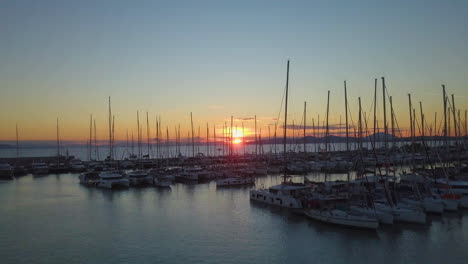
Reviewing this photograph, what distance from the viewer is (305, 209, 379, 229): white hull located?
2698 cm

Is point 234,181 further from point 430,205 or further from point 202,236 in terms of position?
point 430,205

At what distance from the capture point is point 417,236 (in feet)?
84.8

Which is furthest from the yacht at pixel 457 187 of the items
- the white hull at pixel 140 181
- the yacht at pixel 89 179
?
the yacht at pixel 89 179

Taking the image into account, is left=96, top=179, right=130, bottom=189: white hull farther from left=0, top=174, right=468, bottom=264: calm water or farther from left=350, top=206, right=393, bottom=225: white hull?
left=350, top=206, right=393, bottom=225: white hull

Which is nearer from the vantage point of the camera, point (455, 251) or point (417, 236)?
point (455, 251)

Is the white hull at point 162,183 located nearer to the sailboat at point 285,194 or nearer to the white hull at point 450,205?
the sailboat at point 285,194

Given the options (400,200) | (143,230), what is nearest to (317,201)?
(400,200)

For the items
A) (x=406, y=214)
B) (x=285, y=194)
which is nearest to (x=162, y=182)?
(x=285, y=194)

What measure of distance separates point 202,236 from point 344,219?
420 inches

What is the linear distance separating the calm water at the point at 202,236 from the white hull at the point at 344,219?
62cm

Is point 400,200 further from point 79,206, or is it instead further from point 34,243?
point 79,206

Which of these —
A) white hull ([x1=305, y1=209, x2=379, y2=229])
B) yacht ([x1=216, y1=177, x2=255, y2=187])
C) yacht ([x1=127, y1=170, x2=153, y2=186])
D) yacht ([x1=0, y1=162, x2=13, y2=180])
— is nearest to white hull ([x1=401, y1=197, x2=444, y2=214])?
white hull ([x1=305, y1=209, x2=379, y2=229])

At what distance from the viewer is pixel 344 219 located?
92.5ft

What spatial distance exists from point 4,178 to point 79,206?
38258mm
